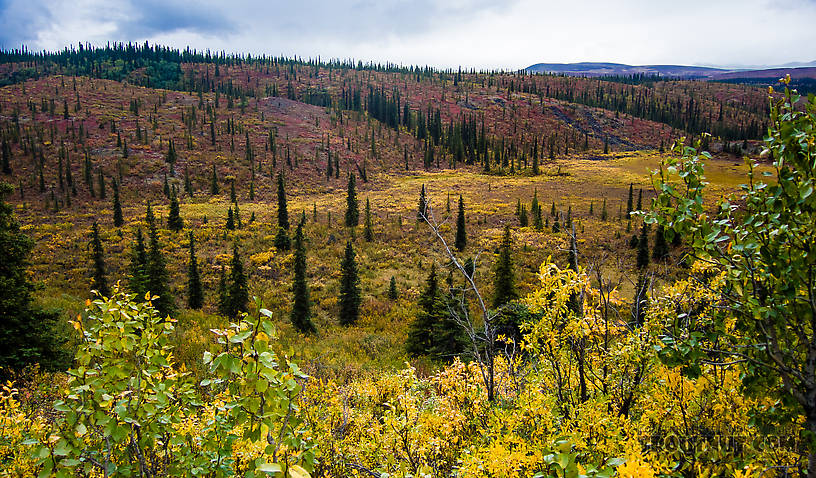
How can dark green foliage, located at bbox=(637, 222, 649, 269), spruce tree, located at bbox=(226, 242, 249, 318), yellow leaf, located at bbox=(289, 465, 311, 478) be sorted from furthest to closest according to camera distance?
1. dark green foliage, located at bbox=(637, 222, 649, 269)
2. spruce tree, located at bbox=(226, 242, 249, 318)
3. yellow leaf, located at bbox=(289, 465, 311, 478)

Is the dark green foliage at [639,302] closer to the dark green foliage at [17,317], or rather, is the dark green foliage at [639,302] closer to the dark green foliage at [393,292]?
the dark green foliage at [17,317]

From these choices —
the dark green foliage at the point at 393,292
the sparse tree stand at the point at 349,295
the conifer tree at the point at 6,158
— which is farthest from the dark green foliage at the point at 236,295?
the conifer tree at the point at 6,158

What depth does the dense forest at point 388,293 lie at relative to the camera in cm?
258

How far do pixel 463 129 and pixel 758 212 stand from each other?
104 m

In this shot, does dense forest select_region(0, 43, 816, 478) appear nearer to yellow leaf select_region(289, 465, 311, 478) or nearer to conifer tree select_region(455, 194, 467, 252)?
yellow leaf select_region(289, 465, 311, 478)

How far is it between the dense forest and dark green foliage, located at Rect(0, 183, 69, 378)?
6 cm

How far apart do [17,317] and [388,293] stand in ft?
59.8

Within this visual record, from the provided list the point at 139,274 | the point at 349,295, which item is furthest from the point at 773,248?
the point at 139,274

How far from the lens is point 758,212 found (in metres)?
2.65

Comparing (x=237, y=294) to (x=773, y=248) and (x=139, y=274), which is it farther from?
(x=773, y=248)

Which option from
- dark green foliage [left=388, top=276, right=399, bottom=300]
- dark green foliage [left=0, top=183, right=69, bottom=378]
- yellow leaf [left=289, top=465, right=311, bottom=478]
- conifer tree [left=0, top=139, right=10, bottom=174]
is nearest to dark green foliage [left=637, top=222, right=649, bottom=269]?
dark green foliage [left=388, top=276, right=399, bottom=300]

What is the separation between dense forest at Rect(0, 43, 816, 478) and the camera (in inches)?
102

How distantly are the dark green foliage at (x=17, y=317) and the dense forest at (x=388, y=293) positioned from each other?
6 cm

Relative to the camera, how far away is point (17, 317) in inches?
416
